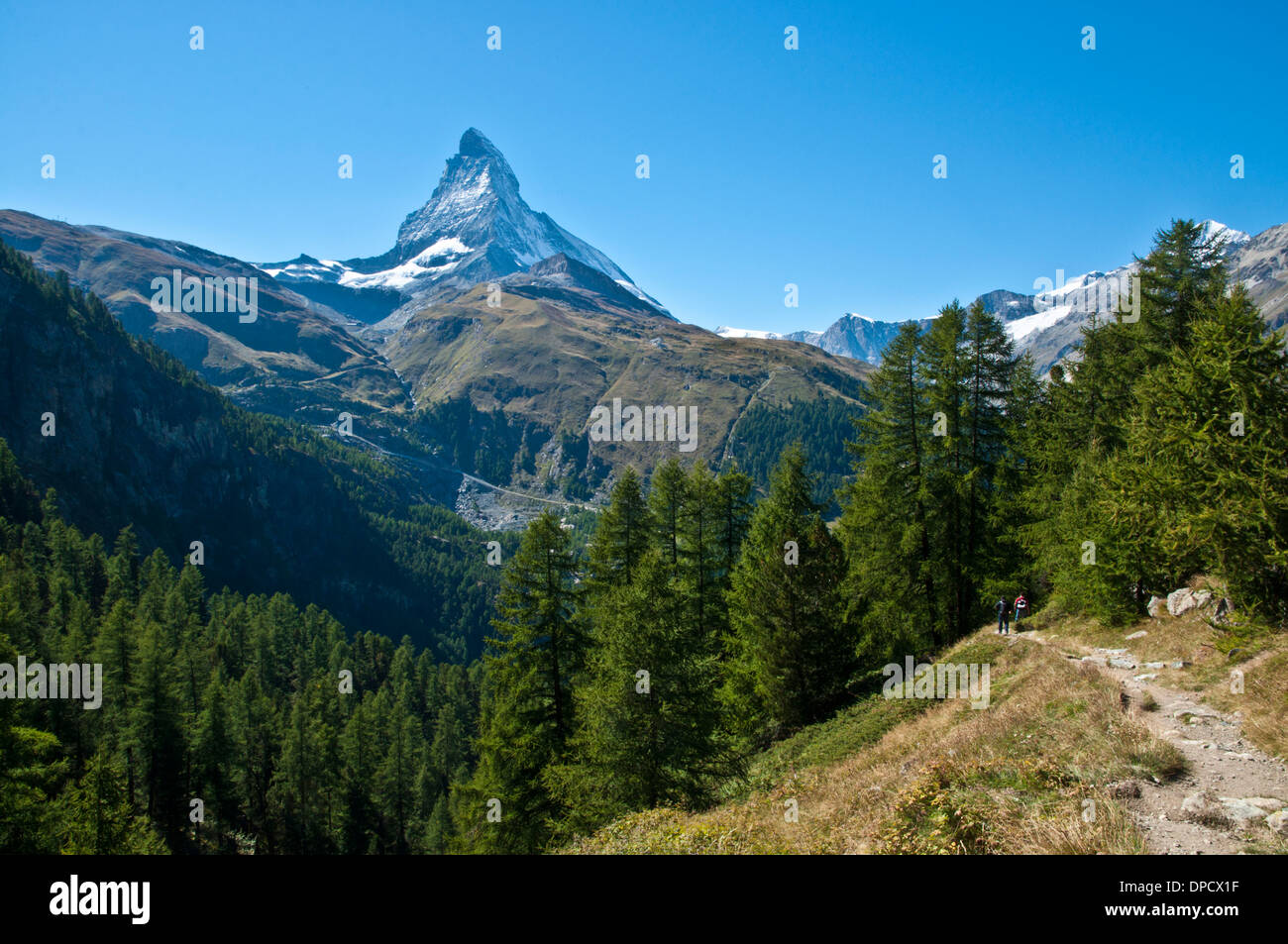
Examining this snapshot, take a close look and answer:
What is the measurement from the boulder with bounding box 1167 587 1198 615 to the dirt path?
24.6 ft

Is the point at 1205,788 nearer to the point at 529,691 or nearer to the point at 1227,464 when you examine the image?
the point at 1227,464

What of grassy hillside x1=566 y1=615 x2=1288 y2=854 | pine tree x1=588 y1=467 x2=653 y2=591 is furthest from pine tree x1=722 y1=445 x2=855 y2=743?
pine tree x1=588 y1=467 x2=653 y2=591

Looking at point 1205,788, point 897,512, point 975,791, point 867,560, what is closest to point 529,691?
point 867,560

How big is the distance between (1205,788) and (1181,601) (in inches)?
510

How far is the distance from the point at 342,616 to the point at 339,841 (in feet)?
497

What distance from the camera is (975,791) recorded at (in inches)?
393

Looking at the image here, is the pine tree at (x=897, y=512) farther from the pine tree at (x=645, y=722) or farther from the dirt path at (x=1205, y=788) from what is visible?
the dirt path at (x=1205, y=788)

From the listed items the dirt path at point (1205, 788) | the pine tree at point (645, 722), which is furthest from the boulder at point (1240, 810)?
the pine tree at point (645, 722)

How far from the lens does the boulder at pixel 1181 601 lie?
18344 mm

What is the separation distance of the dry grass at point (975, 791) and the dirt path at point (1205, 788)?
0.36 meters

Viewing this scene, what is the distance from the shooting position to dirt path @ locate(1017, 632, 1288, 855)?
7551 mm

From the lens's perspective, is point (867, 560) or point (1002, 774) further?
point (867, 560)
